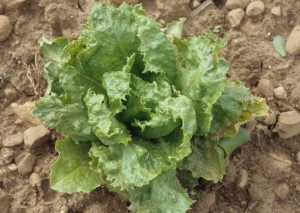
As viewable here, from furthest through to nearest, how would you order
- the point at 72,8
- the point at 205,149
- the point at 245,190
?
the point at 72,8, the point at 245,190, the point at 205,149

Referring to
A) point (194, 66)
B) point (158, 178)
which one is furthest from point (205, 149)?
point (194, 66)

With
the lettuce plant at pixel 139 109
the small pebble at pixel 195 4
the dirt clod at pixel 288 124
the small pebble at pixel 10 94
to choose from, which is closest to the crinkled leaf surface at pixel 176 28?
the lettuce plant at pixel 139 109

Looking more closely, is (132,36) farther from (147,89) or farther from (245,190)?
(245,190)

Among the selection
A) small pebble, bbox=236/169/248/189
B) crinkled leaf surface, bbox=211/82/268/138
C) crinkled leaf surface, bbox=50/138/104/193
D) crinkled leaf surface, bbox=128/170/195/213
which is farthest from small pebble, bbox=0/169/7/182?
small pebble, bbox=236/169/248/189

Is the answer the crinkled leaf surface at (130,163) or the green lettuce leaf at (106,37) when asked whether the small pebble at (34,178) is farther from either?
the green lettuce leaf at (106,37)

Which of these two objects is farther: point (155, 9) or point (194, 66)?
point (155, 9)

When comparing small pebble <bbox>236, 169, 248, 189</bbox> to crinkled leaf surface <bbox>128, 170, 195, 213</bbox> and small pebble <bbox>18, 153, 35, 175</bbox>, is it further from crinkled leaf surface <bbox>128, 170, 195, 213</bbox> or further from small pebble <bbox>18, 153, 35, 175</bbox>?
small pebble <bbox>18, 153, 35, 175</bbox>
